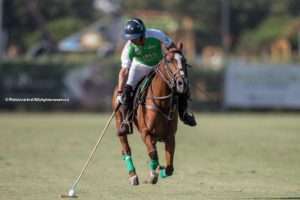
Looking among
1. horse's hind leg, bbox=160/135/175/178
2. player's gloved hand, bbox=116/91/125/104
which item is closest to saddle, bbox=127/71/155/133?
player's gloved hand, bbox=116/91/125/104

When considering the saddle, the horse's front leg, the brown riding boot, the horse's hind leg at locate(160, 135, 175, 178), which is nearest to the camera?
the horse's front leg

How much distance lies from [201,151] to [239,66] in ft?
68.3

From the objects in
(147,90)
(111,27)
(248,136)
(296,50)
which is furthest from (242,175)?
(296,50)

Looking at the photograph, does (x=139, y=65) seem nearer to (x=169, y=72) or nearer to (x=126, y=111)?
(x=126, y=111)

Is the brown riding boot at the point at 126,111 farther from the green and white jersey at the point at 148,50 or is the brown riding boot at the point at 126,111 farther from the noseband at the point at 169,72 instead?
the noseband at the point at 169,72

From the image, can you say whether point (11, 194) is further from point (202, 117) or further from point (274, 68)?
point (274, 68)

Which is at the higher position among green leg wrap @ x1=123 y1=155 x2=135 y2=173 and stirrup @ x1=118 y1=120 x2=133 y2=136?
stirrup @ x1=118 y1=120 x2=133 y2=136

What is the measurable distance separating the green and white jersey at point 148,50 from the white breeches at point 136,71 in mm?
49

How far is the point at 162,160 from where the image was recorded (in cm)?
1856

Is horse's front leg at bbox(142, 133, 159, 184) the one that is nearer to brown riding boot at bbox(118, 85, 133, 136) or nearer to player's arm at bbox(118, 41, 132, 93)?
brown riding boot at bbox(118, 85, 133, 136)

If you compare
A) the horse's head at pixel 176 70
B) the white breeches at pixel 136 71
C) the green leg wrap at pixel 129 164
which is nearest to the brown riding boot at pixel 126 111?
the white breeches at pixel 136 71

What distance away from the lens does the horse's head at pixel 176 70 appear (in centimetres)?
1273

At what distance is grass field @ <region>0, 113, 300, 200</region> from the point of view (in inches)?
523

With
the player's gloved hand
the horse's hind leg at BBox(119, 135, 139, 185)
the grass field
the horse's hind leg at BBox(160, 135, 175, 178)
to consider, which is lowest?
the grass field
